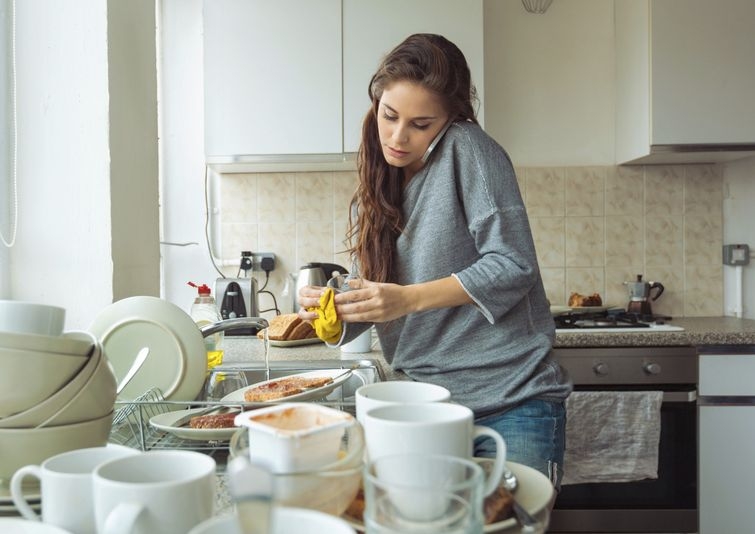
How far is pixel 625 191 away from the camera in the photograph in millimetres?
2820

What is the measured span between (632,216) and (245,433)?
2598 mm

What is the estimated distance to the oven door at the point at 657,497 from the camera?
2209mm

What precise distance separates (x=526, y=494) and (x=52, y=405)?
424 mm

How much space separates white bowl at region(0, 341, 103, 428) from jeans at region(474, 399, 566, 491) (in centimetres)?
76

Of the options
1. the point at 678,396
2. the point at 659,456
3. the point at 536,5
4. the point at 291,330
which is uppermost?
the point at 536,5

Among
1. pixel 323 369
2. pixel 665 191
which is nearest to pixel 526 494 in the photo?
pixel 323 369

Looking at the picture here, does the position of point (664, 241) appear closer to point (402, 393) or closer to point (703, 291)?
point (703, 291)

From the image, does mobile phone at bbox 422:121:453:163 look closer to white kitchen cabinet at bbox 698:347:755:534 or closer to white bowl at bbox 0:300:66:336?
white bowl at bbox 0:300:66:336

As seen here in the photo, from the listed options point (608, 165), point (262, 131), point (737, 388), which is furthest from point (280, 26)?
point (737, 388)

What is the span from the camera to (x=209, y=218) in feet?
9.37

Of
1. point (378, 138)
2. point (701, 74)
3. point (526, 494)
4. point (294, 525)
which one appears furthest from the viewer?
point (701, 74)

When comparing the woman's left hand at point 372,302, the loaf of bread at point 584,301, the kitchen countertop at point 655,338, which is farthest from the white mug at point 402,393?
the loaf of bread at point 584,301

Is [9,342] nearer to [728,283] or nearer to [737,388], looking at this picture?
[737,388]

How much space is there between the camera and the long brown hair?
4.10 ft
